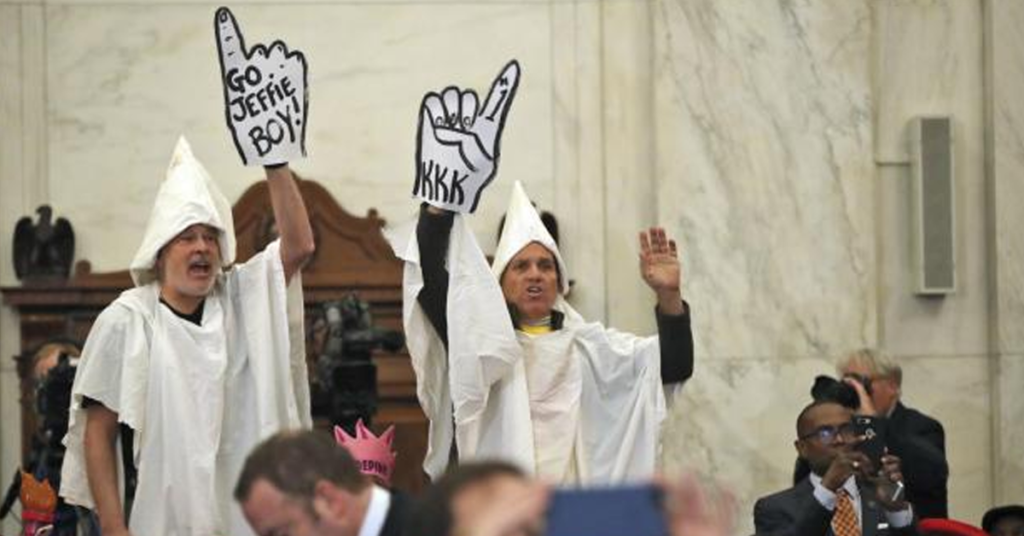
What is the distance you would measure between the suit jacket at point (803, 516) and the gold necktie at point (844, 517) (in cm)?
2

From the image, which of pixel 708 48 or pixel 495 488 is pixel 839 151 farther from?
pixel 495 488

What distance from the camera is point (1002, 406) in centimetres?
1205

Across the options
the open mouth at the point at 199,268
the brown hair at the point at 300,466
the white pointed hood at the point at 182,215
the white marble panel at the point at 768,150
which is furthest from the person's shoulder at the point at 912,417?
the brown hair at the point at 300,466

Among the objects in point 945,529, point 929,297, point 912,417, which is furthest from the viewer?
point 929,297

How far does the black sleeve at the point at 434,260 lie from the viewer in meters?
8.23

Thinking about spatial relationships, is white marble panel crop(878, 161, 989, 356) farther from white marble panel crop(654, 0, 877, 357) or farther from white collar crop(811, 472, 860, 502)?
white collar crop(811, 472, 860, 502)

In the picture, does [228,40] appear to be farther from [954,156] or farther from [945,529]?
[954,156]

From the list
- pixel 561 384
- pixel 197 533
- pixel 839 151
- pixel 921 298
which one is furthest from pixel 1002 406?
pixel 197 533

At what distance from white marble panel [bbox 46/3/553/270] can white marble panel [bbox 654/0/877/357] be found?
0.72 m

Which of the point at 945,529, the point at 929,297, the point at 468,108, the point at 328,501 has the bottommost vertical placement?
the point at 945,529

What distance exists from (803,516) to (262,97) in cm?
239

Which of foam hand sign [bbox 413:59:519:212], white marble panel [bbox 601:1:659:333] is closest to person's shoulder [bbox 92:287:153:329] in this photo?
foam hand sign [bbox 413:59:519:212]

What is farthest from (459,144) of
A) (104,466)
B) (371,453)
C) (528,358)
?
(104,466)

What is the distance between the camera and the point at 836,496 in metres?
8.83
